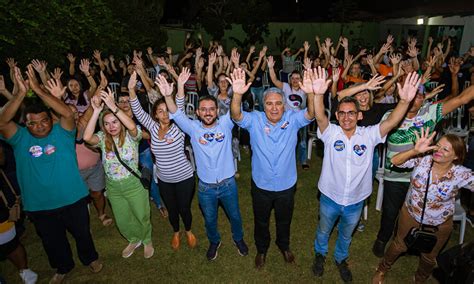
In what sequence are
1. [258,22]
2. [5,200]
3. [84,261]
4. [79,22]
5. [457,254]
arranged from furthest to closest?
1. [258,22]
2. [79,22]
3. [84,261]
4. [5,200]
5. [457,254]

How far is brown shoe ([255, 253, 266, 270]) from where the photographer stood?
13.9 ft

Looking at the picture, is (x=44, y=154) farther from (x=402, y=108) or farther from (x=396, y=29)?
(x=396, y=29)

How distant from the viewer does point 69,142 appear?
3666mm

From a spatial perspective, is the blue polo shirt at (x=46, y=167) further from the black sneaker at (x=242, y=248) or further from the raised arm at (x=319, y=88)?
the raised arm at (x=319, y=88)

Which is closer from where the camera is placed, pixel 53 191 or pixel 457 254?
pixel 457 254

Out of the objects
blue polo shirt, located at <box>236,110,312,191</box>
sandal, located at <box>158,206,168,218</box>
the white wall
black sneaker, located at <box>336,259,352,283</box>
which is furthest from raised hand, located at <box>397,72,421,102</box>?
the white wall

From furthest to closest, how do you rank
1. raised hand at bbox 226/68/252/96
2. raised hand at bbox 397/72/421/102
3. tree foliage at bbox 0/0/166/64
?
tree foliage at bbox 0/0/166/64
raised hand at bbox 226/68/252/96
raised hand at bbox 397/72/421/102

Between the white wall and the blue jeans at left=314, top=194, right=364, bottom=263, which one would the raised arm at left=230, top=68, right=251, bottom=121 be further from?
the white wall

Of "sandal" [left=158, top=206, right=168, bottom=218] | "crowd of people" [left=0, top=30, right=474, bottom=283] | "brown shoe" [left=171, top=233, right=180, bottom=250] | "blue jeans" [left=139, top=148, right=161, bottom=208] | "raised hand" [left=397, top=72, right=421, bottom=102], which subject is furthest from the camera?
"sandal" [left=158, top=206, right=168, bottom=218]

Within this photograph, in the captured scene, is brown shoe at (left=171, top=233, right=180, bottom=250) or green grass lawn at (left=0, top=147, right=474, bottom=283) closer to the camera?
green grass lawn at (left=0, top=147, right=474, bottom=283)

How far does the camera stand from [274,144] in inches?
142

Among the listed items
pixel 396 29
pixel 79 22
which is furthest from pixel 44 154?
pixel 396 29

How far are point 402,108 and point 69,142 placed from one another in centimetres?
353

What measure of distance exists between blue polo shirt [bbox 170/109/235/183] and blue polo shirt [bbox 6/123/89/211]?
1.26 m
